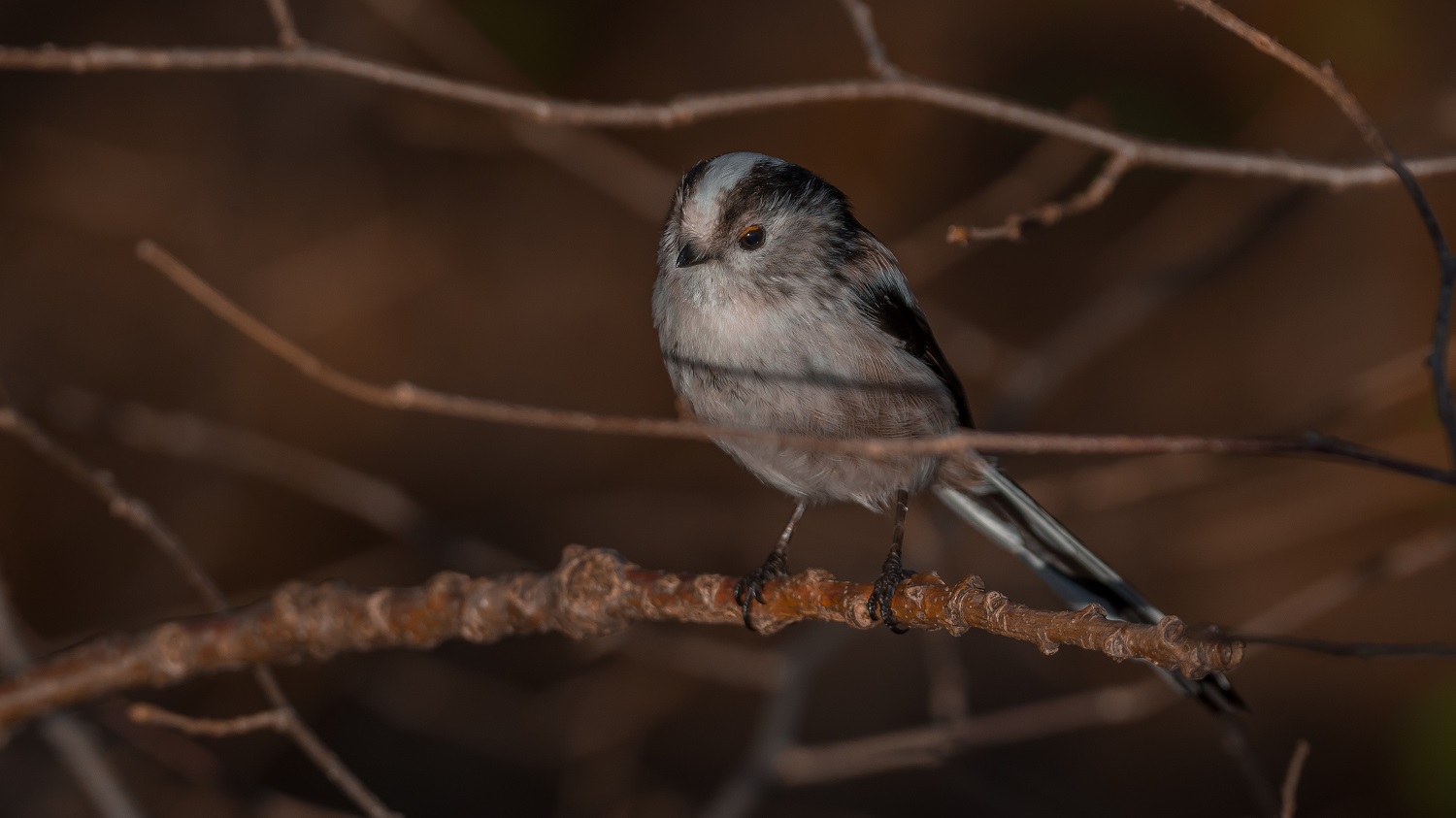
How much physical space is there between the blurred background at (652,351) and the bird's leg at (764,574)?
93 cm

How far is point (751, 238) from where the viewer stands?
10.3ft

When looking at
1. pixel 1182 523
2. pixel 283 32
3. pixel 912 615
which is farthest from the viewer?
pixel 1182 523

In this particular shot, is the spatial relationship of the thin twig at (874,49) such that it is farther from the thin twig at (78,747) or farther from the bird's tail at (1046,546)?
the thin twig at (78,747)

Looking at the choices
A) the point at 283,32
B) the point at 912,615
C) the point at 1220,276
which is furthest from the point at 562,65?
the point at 912,615

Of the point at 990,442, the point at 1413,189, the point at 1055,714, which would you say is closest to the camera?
the point at 990,442

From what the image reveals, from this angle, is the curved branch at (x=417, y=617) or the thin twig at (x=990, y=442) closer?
the thin twig at (x=990, y=442)

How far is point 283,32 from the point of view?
2.65 m

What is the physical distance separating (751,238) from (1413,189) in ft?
5.38

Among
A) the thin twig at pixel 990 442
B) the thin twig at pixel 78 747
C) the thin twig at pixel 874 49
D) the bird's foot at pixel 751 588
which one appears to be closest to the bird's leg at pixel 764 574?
the bird's foot at pixel 751 588

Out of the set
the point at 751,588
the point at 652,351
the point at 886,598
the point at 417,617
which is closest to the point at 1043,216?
the point at 886,598

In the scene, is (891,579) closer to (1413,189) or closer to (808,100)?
(808,100)

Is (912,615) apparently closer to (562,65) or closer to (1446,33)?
(562,65)

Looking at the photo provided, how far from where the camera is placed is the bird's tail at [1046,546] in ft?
9.44

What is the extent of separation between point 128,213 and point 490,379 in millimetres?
1793
